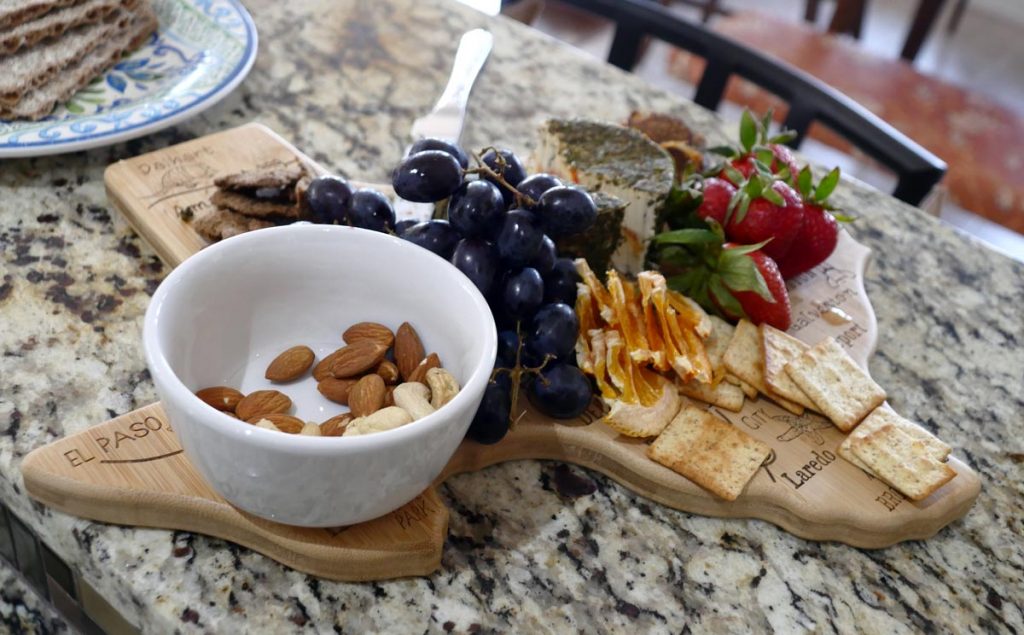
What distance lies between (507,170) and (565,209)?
0.11m

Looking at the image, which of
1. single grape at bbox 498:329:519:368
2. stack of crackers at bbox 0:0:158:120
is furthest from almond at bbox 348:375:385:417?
stack of crackers at bbox 0:0:158:120

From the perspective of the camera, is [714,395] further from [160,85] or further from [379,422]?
[160,85]

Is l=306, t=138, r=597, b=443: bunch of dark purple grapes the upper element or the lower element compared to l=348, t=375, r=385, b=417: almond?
upper

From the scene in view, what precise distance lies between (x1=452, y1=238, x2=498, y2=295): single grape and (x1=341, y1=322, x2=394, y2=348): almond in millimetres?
83

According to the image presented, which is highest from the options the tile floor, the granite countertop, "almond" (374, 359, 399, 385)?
"almond" (374, 359, 399, 385)

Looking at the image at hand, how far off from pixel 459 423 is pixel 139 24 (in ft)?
2.87

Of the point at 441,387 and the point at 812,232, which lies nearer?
the point at 441,387

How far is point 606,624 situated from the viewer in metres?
0.71

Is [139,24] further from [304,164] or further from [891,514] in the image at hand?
[891,514]

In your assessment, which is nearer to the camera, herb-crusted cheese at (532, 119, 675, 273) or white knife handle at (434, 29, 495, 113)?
herb-crusted cheese at (532, 119, 675, 273)

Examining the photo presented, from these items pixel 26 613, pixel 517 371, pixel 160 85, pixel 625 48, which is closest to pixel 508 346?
pixel 517 371

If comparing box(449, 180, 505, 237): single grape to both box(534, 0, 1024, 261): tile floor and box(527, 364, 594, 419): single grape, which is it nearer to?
box(527, 364, 594, 419): single grape

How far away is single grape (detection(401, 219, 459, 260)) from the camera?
820mm

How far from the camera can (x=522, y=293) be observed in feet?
2.61
